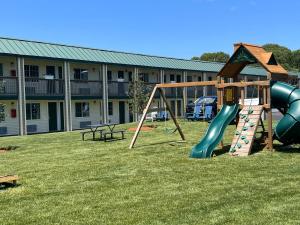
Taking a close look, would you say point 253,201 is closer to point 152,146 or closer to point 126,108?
point 152,146

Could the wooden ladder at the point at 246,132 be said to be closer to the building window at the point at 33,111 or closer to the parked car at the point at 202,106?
the parked car at the point at 202,106

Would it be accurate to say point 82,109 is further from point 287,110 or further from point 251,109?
point 287,110

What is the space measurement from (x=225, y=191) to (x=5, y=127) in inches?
1018

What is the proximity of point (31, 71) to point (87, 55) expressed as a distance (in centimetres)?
476

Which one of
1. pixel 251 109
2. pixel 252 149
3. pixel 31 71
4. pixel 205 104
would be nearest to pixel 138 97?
pixel 205 104

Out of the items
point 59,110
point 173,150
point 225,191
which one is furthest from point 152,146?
point 59,110

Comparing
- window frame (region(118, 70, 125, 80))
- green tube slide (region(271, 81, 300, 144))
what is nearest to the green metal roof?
window frame (region(118, 70, 125, 80))

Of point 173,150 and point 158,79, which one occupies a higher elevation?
point 158,79

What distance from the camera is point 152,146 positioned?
55.4 ft

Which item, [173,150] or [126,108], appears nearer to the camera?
[173,150]

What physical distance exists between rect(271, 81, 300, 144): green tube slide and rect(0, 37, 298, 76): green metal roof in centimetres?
1989

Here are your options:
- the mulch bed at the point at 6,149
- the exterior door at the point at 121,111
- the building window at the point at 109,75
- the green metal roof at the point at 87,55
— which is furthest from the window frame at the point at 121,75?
the mulch bed at the point at 6,149

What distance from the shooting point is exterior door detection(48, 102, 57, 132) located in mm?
34625

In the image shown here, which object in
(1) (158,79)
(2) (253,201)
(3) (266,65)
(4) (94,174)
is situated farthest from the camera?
(1) (158,79)
